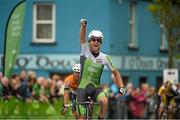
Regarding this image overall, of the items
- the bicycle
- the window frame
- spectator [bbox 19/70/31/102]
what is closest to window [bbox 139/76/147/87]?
the window frame

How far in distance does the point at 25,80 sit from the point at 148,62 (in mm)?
17645

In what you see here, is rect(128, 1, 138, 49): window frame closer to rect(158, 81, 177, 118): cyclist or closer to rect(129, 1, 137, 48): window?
rect(129, 1, 137, 48): window

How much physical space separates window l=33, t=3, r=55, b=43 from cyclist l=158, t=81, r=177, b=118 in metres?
14.1

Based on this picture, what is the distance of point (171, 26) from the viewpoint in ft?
129

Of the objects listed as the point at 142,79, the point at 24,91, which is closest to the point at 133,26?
the point at 142,79

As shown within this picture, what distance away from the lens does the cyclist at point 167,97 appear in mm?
27469

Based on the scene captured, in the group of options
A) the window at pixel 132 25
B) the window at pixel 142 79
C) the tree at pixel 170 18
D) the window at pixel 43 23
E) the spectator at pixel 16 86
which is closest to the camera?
the spectator at pixel 16 86

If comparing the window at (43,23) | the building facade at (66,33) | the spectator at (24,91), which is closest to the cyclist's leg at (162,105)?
the spectator at (24,91)

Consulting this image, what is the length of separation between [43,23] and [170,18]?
6357 millimetres

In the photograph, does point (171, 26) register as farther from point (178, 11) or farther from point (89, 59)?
point (89, 59)

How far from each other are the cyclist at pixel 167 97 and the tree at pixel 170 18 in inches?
413

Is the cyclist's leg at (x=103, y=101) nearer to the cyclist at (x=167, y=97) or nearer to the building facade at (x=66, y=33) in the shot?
the cyclist at (x=167, y=97)

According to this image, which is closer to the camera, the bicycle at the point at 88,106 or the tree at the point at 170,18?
the bicycle at the point at 88,106

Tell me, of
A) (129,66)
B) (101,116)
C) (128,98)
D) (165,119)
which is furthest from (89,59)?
(129,66)
